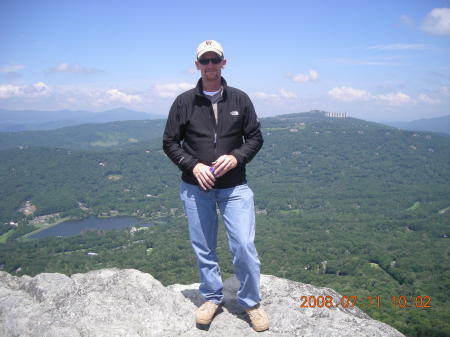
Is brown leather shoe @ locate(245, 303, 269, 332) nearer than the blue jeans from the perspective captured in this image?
No

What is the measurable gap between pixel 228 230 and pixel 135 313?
6.32 ft

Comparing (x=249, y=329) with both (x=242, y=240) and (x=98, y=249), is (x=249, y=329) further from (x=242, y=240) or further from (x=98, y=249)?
(x=98, y=249)

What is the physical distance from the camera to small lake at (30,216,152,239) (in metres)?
107

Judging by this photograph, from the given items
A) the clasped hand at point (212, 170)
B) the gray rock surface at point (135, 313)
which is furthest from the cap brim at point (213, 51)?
the gray rock surface at point (135, 313)

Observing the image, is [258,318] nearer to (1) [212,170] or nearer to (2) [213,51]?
(1) [212,170]

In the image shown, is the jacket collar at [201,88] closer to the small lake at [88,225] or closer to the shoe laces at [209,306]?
the shoe laces at [209,306]

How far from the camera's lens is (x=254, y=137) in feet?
15.5

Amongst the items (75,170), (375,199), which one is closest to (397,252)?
(375,199)

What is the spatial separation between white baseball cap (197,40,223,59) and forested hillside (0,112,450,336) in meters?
7.00

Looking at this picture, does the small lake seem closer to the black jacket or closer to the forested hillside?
the forested hillside

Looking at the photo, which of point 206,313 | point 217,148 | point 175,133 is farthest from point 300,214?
point 175,133

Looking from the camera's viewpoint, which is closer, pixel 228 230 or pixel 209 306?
pixel 228 230

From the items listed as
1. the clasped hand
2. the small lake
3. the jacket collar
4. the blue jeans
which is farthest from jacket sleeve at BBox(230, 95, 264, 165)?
the small lake

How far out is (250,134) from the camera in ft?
15.4
